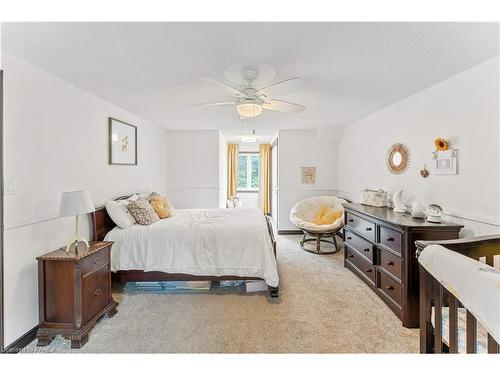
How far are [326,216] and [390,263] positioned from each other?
6.63 feet

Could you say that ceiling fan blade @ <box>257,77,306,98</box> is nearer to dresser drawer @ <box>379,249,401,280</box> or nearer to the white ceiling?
the white ceiling

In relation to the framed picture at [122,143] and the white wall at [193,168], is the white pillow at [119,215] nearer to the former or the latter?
the framed picture at [122,143]

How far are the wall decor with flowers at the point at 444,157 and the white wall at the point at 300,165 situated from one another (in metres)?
2.90

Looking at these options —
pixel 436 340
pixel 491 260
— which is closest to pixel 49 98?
pixel 436 340

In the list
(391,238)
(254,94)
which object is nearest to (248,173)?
(254,94)

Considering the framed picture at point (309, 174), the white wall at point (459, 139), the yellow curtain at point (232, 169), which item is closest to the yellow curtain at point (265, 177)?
the yellow curtain at point (232, 169)

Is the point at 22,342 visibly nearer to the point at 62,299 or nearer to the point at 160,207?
the point at 62,299

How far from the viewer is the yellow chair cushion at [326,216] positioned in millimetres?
4301

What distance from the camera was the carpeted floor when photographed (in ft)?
6.08

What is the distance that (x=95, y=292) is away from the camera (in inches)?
82.1

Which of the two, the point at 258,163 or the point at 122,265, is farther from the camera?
the point at 258,163

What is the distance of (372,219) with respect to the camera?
8.78 feet

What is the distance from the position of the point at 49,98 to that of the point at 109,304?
197 cm

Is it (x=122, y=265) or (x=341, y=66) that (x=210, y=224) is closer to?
(x=122, y=265)
